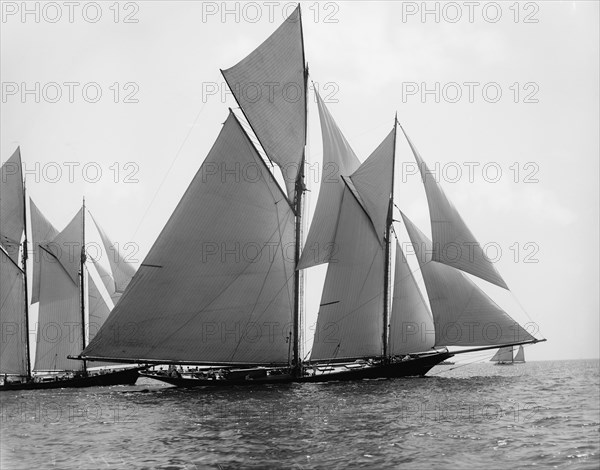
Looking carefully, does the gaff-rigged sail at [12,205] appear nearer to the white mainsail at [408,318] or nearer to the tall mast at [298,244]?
the tall mast at [298,244]

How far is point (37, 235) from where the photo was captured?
71.4 m

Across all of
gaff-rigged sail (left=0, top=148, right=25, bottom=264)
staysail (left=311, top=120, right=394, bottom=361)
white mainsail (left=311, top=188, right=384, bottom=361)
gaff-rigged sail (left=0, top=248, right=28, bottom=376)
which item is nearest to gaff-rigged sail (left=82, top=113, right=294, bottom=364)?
white mainsail (left=311, top=188, right=384, bottom=361)

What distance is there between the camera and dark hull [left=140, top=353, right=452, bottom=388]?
5006 cm

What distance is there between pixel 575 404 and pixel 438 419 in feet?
27.9

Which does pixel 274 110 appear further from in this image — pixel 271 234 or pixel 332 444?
pixel 332 444

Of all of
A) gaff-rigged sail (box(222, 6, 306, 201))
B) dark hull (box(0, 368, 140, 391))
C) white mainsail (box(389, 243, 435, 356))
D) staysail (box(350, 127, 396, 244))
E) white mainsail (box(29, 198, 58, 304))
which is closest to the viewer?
gaff-rigged sail (box(222, 6, 306, 201))

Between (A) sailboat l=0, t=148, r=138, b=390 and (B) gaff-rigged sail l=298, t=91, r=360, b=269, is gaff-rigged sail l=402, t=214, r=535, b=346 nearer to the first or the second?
(B) gaff-rigged sail l=298, t=91, r=360, b=269

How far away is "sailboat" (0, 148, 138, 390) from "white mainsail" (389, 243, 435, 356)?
88.2 ft

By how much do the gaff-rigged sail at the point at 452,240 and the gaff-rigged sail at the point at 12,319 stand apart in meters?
37.1

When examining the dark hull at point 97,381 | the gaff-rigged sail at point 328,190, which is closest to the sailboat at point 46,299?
the dark hull at point 97,381

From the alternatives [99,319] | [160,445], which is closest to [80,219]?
[99,319]

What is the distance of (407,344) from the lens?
53.4 meters

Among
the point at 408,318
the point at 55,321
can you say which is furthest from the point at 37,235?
the point at 408,318

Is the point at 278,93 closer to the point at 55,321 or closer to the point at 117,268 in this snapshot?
the point at 117,268
